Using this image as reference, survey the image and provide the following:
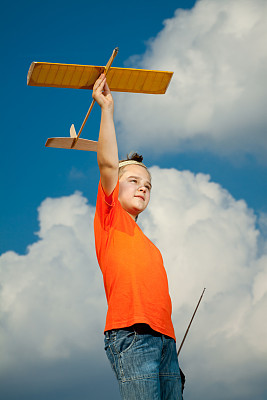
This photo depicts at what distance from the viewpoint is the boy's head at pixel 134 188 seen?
3.88 meters

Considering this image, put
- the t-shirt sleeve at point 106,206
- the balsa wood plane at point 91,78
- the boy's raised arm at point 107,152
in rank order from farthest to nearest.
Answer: the balsa wood plane at point 91,78
the t-shirt sleeve at point 106,206
the boy's raised arm at point 107,152

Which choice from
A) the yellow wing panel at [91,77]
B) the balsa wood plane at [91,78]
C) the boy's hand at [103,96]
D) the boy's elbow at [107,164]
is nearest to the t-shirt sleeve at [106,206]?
the boy's elbow at [107,164]

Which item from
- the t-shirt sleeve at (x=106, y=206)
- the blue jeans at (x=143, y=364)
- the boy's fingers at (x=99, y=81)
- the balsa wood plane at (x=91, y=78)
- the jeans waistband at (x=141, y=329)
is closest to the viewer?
the blue jeans at (x=143, y=364)

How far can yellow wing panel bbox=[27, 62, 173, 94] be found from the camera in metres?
4.16

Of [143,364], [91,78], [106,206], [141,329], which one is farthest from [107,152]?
[143,364]

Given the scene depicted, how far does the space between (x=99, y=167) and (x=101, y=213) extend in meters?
0.37

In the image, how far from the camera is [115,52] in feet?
12.8

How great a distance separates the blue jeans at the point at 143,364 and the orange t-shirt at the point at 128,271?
8 centimetres

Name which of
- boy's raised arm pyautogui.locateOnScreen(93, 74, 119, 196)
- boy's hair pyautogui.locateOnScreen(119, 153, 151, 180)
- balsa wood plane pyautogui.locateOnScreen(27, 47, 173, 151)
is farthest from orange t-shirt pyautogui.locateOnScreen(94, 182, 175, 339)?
balsa wood plane pyautogui.locateOnScreen(27, 47, 173, 151)

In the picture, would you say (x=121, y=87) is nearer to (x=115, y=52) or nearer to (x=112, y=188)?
(x=115, y=52)

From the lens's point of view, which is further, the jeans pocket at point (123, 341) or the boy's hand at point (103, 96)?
→ the boy's hand at point (103, 96)

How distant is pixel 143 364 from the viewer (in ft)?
9.77

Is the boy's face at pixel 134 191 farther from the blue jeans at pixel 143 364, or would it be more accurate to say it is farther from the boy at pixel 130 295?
the blue jeans at pixel 143 364

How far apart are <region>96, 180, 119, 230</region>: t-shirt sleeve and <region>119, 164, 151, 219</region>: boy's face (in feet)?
0.97
